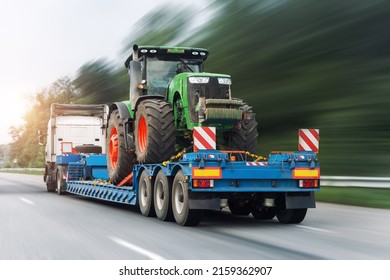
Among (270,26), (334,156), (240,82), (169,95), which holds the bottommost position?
(334,156)

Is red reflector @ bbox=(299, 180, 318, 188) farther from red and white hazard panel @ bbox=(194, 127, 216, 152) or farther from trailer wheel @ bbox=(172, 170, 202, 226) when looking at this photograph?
trailer wheel @ bbox=(172, 170, 202, 226)

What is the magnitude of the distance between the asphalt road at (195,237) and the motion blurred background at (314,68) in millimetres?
4937

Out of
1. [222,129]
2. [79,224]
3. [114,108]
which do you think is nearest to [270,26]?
[114,108]

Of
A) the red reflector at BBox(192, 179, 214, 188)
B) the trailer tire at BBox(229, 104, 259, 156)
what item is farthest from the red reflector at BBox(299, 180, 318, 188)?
the trailer tire at BBox(229, 104, 259, 156)

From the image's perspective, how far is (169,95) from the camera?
1371cm

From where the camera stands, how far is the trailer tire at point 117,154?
14828mm

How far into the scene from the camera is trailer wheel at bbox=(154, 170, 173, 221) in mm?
12086

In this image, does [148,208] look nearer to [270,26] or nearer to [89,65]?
[270,26]

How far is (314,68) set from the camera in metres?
22.2

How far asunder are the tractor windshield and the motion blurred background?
692 centimetres

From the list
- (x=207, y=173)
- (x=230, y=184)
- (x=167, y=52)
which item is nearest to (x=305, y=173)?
(x=230, y=184)

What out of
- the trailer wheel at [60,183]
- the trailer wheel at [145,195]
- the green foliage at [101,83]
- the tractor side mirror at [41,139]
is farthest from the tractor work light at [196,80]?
the green foliage at [101,83]

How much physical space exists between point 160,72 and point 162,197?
2.99 meters

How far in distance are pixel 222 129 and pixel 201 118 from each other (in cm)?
72
